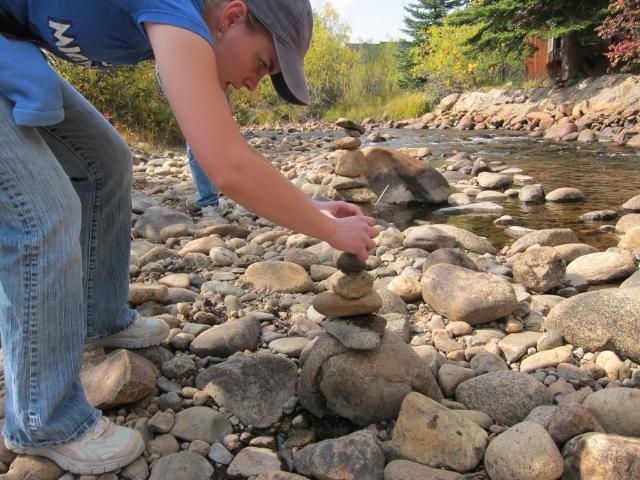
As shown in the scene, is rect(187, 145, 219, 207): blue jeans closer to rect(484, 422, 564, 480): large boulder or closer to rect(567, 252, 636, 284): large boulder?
rect(567, 252, 636, 284): large boulder

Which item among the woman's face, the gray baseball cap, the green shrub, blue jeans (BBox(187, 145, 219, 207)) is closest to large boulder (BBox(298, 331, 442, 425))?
the gray baseball cap

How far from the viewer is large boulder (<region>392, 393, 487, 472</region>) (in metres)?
1.76

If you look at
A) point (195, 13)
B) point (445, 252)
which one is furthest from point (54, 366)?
point (445, 252)

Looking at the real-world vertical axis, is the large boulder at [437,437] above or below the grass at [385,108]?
above

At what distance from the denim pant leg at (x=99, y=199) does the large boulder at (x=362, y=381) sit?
750 mm

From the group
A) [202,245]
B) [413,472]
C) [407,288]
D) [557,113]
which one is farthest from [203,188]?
[557,113]

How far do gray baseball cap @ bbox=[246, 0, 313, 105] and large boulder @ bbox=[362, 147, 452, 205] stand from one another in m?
5.08

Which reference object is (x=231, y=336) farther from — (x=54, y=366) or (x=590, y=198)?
(x=590, y=198)

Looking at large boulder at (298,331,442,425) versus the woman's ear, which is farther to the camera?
large boulder at (298,331,442,425)

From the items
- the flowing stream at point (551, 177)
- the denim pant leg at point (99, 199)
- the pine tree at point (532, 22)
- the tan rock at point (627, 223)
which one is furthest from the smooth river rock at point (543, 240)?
the pine tree at point (532, 22)

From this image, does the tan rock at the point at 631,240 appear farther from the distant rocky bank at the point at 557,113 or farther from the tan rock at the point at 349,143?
the distant rocky bank at the point at 557,113

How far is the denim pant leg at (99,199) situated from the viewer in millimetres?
1913

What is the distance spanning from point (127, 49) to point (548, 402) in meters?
1.78

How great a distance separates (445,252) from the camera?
12.2 ft
